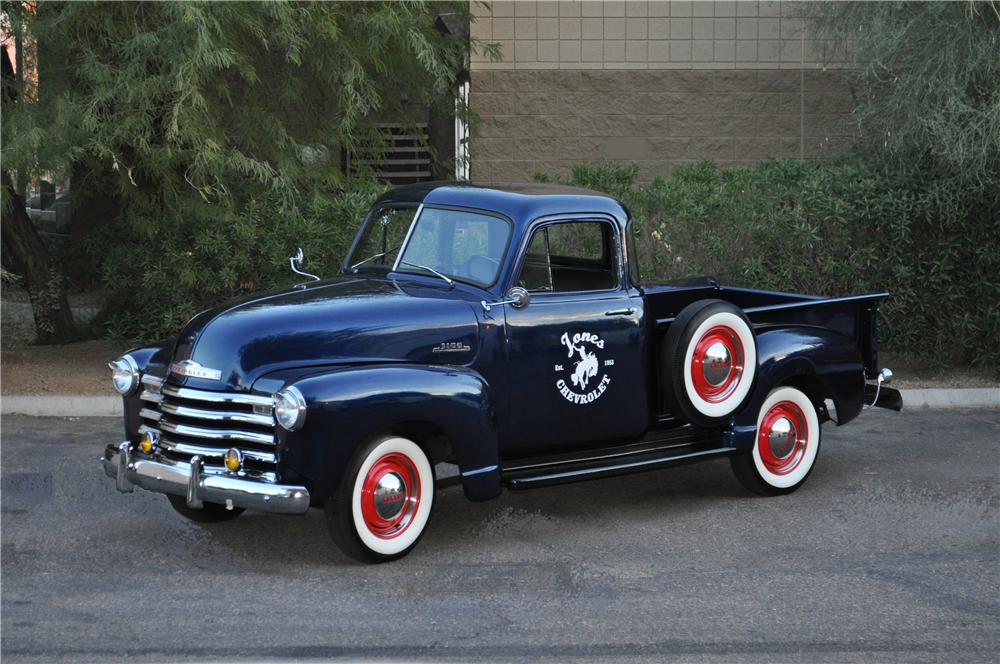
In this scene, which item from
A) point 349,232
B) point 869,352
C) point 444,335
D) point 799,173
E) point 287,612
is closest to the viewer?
point 287,612

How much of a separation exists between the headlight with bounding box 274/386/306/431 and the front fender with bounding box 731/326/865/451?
2.97m

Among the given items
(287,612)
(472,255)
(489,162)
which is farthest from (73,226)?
(287,612)

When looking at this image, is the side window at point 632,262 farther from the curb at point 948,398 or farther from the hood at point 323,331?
the curb at point 948,398

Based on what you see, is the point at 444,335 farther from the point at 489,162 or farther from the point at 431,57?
the point at 489,162

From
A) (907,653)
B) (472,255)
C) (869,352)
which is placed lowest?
(907,653)

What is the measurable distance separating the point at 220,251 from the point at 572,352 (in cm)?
516

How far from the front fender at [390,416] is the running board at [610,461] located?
253 mm

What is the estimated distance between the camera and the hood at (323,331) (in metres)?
6.66

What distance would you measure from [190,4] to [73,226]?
8673 mm

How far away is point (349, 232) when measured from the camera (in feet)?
39.1

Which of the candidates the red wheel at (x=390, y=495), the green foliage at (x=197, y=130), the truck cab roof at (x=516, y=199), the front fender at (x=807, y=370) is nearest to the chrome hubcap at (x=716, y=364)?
the front fender at (x=807, y=370)

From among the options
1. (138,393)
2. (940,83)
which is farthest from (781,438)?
(940,83)

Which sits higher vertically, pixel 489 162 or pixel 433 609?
pixel 489 162

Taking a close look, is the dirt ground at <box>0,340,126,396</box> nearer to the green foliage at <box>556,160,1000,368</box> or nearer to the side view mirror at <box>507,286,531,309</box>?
the side view mirror at <box>507,286,531,309</box>
